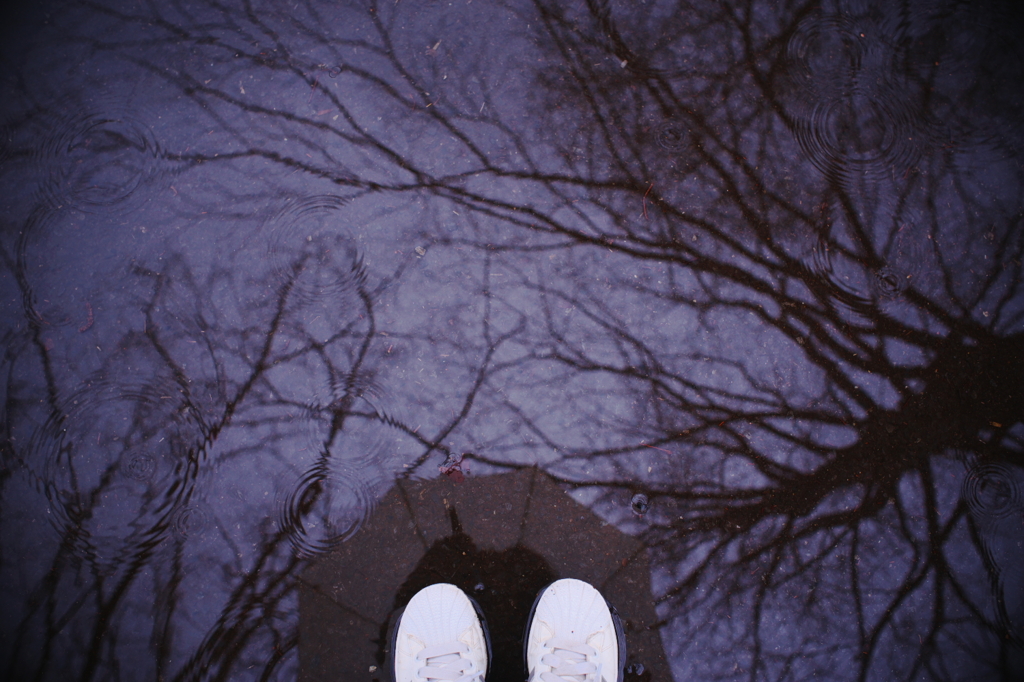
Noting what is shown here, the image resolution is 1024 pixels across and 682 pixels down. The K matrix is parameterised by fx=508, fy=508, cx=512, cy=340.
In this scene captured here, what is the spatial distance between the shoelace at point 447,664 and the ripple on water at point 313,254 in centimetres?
172

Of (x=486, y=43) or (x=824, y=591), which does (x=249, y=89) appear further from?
(x=824, y=591)

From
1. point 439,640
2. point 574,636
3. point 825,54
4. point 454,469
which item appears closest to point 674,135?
point 825,54

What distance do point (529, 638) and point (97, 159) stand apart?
3132 millimetres

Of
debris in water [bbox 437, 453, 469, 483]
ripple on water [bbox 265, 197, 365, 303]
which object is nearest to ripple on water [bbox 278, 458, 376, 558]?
debris in water [bbox 437, 453, 469, 483]

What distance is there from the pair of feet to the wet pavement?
0.11m

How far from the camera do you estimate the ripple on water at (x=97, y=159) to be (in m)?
2.53

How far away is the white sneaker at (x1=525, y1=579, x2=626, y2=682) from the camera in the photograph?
2.32m

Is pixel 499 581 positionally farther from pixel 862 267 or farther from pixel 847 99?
pixel 847 99

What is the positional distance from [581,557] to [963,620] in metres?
1.88

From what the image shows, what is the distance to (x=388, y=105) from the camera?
2.57m

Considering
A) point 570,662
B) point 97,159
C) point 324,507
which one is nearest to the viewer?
point 570,662

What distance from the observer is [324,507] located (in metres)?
2.41

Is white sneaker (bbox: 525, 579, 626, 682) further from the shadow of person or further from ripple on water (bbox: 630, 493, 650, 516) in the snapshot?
ripple on water (bbox: 630, 493, 650, 516)

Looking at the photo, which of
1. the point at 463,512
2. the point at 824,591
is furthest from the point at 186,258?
the point at 824,591
